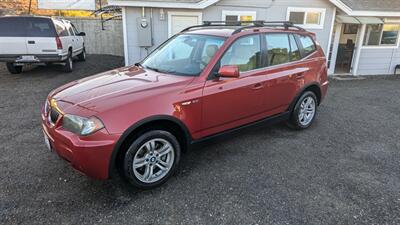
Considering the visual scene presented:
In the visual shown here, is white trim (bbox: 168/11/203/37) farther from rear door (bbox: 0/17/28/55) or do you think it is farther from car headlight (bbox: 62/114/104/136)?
car headlight (bbox: 62/114/104/136)

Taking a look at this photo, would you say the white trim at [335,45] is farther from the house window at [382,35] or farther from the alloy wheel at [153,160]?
the alloy wheel at [153,160]

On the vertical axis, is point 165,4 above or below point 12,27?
above

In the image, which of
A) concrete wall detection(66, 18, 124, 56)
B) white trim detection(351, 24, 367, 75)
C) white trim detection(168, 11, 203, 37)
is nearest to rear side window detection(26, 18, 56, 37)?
white trim detection(168, 11, 203, 37)

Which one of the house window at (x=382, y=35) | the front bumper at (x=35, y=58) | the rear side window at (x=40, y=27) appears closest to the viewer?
the front bumper at (x=35, y=58)

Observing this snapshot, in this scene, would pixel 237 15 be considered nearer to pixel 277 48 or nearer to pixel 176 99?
pixel 277 48

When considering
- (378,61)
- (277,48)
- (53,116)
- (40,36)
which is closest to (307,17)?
(378,61)

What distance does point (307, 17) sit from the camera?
10.4 meters

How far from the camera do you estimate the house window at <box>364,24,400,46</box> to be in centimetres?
1132

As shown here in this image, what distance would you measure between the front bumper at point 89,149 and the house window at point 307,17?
929 centimetres

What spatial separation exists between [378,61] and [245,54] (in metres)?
10.4

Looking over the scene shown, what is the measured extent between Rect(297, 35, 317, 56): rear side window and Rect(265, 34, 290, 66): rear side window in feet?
1.43

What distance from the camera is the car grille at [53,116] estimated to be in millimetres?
2994

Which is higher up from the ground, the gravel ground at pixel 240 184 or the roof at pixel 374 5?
the roof at pixel 374 5

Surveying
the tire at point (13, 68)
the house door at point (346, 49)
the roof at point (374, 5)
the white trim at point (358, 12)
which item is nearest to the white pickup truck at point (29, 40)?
the tire at point (13, 68)
